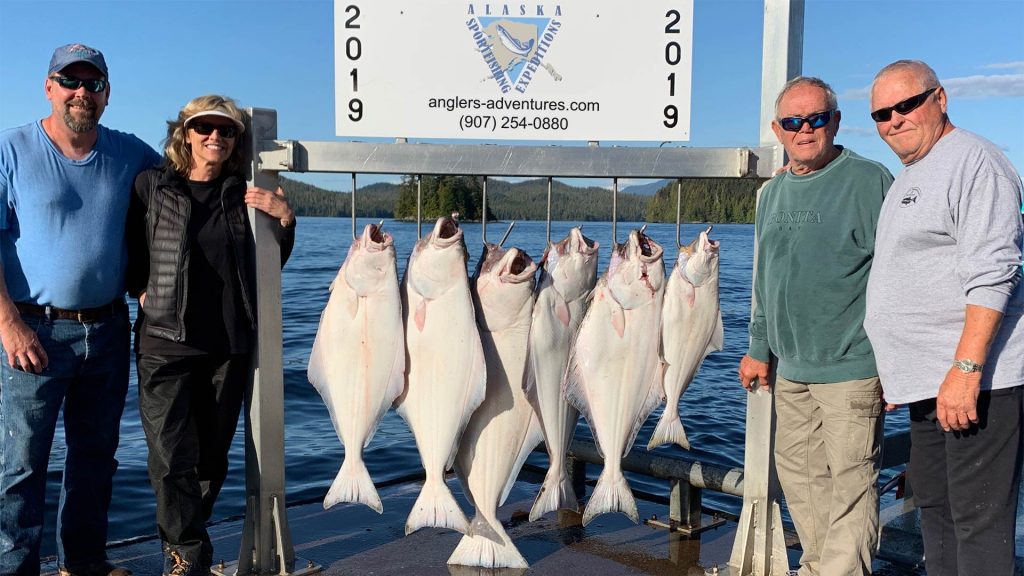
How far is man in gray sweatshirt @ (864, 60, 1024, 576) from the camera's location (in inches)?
107

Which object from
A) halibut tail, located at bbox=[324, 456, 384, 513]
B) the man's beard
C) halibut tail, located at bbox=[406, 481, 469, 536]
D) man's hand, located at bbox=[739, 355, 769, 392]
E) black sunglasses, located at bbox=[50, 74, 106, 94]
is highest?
black sunglasses, located at bbox=[50, 74, 106, 94]

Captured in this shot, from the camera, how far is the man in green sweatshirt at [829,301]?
3.23 meters

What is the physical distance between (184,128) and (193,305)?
763 mm

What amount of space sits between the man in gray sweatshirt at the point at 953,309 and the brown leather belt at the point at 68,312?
10.5ft

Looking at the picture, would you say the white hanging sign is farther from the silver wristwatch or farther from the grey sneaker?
the grey sneaker

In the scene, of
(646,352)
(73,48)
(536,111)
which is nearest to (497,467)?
(646,352)

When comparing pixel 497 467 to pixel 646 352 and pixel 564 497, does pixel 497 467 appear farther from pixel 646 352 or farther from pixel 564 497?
pixel 646 352

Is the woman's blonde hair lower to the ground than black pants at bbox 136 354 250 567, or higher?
higher

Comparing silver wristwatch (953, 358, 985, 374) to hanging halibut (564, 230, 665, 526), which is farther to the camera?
hanging halibut (564, 230, 665, 526)

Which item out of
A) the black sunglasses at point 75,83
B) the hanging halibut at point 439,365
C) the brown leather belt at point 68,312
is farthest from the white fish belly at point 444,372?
the black sunglasses at point 75,83

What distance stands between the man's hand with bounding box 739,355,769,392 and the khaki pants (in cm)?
11

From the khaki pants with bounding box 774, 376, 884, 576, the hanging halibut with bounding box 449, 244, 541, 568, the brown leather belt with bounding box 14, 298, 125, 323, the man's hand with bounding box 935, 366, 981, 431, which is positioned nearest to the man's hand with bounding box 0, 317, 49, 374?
the brown leather belt with bounding box 14, 298, 125, 323

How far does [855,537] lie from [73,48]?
3.92m

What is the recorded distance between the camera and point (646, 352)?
354cm
